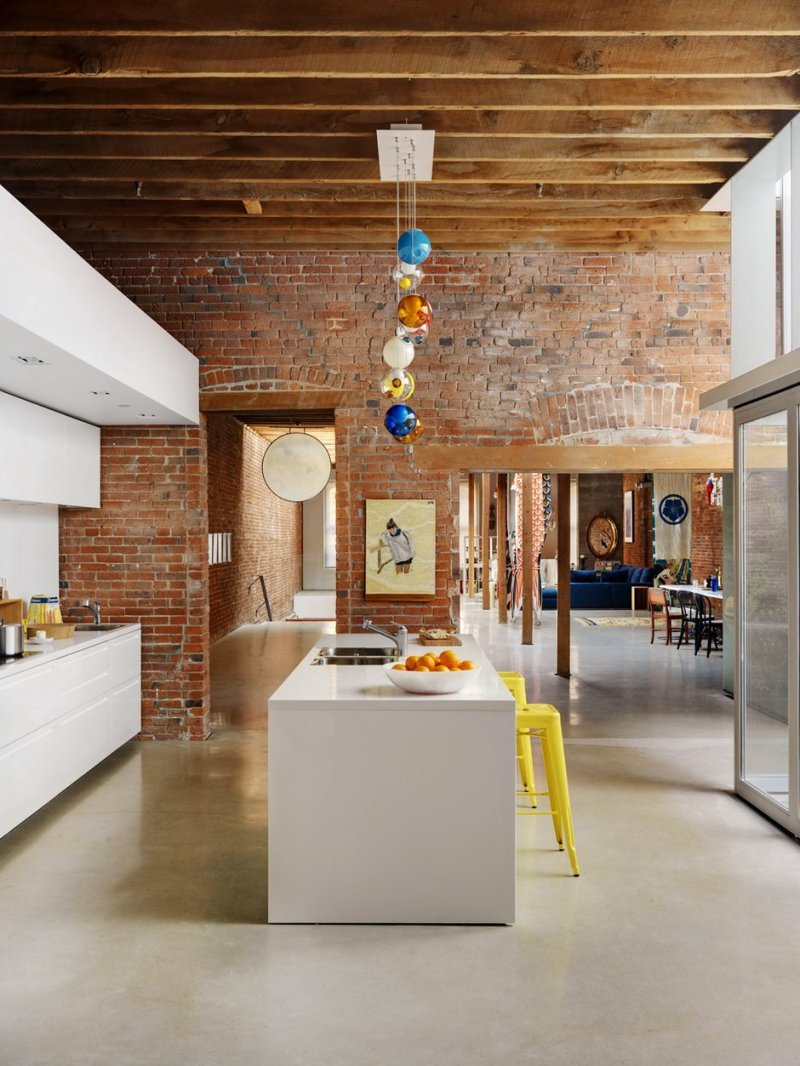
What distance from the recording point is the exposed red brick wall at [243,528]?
1109 cm

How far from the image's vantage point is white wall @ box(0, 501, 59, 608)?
5.54 metres

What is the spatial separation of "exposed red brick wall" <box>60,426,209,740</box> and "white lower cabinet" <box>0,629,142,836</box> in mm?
297

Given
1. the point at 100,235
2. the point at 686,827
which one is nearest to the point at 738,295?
the point at 686,827

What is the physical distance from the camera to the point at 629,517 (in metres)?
20.3

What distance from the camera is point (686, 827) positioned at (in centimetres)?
446

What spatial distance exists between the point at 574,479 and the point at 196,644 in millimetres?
16625

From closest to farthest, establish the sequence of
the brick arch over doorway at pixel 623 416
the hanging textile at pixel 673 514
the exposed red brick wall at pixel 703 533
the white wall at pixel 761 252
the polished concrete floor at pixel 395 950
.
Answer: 1. the polished concrete floor at pixel 395 950
2. the white wall at pixel 761 252
3. the brick arch over doorway at pixel 623 416
4. the exposed red brick wall at pixel 703 533
5. the hanging textile at pixel 673 514

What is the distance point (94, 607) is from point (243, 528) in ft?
22.5

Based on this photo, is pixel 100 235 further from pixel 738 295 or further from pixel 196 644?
pixel 738 295

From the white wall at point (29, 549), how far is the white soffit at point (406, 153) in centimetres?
316

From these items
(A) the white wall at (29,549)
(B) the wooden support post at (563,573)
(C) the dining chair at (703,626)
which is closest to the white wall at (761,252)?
(B) the wooden support post at (563,573)

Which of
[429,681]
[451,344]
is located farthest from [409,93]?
[429,681]

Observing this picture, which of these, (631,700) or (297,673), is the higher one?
(297,673)

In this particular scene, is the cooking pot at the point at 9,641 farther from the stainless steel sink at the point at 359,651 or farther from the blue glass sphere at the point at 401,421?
the blue glass sphere at the point at 401,421
